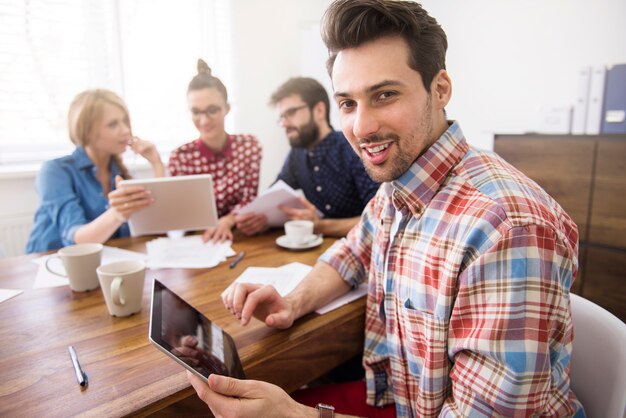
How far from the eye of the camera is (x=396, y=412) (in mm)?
846

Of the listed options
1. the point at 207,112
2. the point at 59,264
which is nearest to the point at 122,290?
the point at 59,264

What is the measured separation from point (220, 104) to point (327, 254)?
36.3 inches

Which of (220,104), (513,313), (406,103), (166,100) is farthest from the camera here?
(166,100)

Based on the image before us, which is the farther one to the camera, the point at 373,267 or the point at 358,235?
the point at 358,235

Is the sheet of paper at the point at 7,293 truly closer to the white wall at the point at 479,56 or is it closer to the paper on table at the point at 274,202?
the paper on table at the point at 274,202

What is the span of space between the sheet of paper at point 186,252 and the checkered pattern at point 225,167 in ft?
1.54

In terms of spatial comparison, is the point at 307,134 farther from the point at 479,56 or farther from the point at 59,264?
the point at 479,56

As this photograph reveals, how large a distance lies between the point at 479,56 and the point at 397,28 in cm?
234

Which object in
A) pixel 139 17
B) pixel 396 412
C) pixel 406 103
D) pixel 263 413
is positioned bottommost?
pixel 396 412

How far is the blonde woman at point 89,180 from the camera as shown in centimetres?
138

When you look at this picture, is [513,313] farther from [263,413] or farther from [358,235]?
[358,235]

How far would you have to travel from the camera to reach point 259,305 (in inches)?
33.2

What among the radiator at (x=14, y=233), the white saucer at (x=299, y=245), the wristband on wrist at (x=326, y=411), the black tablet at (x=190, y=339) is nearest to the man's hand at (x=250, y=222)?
the white saucer at (x=299, y=245)

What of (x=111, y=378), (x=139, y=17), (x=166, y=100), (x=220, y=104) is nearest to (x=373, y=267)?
(x=111, y=378)
